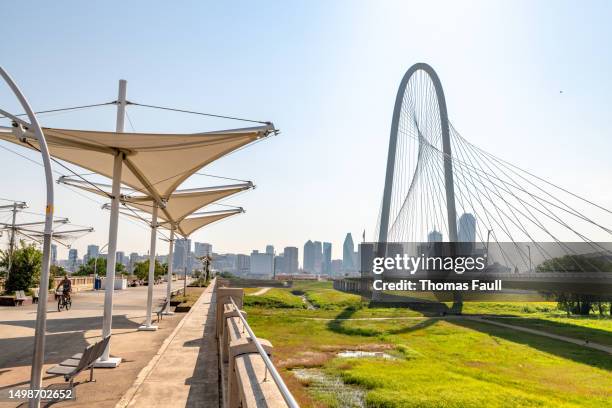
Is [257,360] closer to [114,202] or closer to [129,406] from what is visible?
[129,406]

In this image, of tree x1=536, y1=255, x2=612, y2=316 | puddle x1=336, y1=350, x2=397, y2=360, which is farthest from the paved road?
tree x1=536, y1=255, x2=612, y2=316

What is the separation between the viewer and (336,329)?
86.4 feet

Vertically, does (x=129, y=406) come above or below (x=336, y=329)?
above


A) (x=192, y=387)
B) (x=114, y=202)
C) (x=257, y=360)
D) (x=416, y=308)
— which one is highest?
(x=114, y=202)

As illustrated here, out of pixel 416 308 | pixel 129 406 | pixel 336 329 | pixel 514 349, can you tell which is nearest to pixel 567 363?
pixel 514 349

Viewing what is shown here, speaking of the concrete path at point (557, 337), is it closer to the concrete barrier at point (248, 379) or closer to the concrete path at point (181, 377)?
the concrete path at point (181, 377)

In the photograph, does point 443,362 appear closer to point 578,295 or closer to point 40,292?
point 40,292

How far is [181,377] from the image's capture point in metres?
8.96

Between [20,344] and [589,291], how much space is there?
116 feet

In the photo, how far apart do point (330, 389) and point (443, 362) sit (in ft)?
24.6

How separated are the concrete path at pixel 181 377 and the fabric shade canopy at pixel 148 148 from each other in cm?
517

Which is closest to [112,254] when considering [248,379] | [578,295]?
[248,379]

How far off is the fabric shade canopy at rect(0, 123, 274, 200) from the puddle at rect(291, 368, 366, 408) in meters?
7.11

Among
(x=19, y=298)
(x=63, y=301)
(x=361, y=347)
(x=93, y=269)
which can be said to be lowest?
(x=93, y=269)
